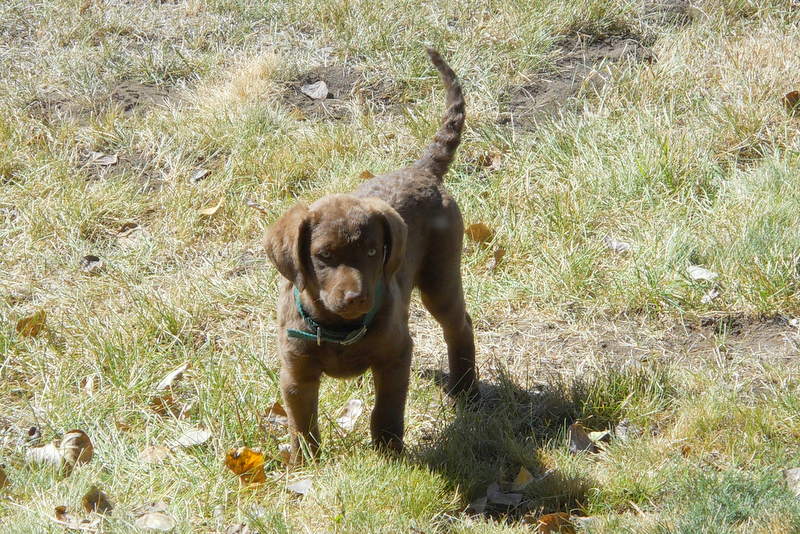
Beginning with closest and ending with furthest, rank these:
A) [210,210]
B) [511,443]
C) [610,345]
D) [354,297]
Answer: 1. [354,297]
2. [511,443]
3. [610,345]
4. [210,210]

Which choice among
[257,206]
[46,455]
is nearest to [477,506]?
[46,455]

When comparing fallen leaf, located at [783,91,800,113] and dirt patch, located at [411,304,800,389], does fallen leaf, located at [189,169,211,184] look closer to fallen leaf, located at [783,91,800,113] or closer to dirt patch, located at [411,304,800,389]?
dirt patch, located at [411,304,800,389]

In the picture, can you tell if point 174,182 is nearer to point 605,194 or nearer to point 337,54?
point 337,54

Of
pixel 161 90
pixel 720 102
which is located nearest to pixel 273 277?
pixel 161 90

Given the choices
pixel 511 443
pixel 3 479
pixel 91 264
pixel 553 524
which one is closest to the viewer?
pixel 553 524

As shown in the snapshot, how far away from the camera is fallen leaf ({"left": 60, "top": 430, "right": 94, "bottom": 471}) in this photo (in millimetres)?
3711

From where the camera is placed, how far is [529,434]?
13.3ft

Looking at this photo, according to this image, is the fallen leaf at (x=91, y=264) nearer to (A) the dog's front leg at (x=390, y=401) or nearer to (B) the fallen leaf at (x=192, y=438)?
(B) the fallen leaf at (x=192, y=438)

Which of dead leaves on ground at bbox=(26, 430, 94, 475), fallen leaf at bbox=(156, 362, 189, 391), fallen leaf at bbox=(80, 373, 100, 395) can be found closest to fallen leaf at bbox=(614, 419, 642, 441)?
fallen leaf at bbox=(156, 362, 189, 391)

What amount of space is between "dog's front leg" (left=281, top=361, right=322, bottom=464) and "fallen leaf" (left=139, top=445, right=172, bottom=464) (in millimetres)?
524

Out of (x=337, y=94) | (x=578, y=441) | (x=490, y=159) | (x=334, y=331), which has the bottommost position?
(x=578, y=441)

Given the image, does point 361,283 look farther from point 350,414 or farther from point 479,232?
point 479,232

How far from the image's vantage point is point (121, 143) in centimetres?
652

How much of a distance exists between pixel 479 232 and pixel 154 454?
233 cm
